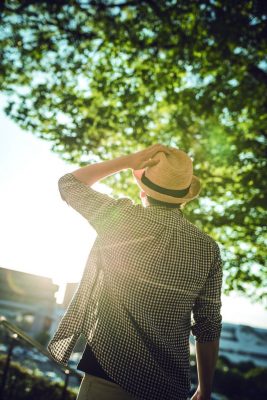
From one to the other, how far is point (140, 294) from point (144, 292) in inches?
1.0

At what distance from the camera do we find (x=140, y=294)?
1.69 metres

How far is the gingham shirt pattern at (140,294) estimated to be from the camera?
5.35 feet

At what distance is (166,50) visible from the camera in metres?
8.16

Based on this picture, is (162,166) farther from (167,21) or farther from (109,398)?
(167,21)

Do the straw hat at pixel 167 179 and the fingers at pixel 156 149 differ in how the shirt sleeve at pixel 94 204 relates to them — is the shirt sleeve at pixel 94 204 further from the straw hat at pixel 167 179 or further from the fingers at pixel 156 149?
the fingers at pixel 156 149

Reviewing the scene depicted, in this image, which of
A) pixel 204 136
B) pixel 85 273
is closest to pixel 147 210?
pixel 85 273

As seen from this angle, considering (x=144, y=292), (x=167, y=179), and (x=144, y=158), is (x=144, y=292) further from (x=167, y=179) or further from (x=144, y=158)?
(x=144, y=158)

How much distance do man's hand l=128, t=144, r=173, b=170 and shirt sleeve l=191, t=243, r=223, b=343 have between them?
2.36ft

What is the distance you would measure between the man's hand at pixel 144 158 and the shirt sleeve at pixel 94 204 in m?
0.25

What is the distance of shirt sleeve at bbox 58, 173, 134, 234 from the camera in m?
1.81

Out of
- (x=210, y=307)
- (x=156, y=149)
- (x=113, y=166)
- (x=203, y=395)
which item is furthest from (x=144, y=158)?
(x=203, y=395)

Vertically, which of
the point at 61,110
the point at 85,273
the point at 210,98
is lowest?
the point at 85,273

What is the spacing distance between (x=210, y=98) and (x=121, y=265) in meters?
7.49

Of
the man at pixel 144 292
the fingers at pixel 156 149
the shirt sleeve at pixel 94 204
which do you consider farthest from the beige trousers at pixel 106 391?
the fingers at pixel 156 149
